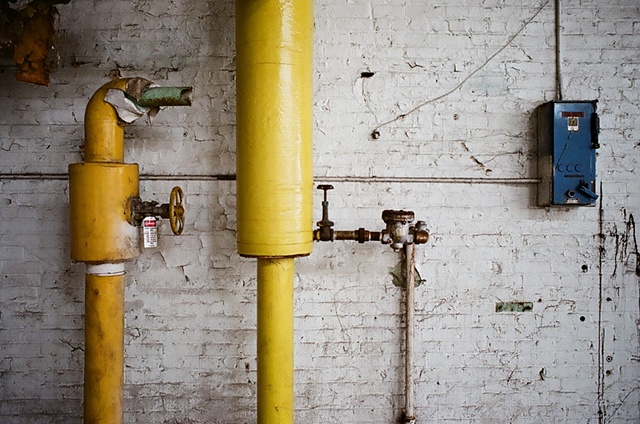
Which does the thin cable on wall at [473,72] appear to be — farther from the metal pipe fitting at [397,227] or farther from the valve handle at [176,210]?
the valve handle at [176,210]

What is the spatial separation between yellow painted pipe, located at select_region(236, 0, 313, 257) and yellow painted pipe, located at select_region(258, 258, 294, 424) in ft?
0.36

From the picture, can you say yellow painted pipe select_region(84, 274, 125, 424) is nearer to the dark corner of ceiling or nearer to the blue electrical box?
the dark corner of ceiling

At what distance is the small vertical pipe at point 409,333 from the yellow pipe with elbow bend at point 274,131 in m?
0.51

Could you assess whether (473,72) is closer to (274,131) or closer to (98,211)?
(274,131)

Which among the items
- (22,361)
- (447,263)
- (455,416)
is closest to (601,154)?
(447,263)

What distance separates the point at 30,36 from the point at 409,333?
1.95 m

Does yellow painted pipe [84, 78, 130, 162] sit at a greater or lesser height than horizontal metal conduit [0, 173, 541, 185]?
greater

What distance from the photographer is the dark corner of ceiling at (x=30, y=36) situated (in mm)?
1451

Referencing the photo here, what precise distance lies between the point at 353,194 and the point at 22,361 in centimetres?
163

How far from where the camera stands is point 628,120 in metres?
1.75

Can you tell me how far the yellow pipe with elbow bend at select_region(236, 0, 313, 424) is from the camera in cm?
136

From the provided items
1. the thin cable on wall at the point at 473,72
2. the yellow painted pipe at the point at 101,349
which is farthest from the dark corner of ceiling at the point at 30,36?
the thin cable on wall at the point at 473,72

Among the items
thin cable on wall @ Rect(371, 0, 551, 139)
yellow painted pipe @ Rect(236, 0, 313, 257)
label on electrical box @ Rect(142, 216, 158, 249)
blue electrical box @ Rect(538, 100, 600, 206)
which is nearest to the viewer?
yellow painted pipe @ Rect(236, 0, 313, 257)

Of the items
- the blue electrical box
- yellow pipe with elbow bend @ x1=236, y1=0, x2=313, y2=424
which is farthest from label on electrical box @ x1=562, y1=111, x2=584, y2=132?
yellow pipe with elbow bend @ x1=236, y1=0, x2=313, y2=424
